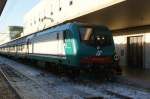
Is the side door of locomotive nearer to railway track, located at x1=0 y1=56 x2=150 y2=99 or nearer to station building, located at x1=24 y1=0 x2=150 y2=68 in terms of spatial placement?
railway track, located at x1=0 y1=56 x2=150 y2=99

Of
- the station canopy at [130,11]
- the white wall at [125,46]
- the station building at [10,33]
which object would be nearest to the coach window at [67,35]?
the station canopy at [130,11]

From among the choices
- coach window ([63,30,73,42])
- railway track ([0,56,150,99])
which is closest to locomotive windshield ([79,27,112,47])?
coach window ([63,30,73,42])

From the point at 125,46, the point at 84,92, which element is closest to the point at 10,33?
the point at 125,46

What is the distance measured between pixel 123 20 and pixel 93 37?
5419mm

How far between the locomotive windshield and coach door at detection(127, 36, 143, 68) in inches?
293

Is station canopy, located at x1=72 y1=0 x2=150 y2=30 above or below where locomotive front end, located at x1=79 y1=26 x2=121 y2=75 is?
above

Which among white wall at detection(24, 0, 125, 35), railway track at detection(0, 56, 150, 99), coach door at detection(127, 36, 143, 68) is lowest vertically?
railway track at detection(0, 56, 150, 99)

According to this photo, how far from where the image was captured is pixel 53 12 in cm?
4388

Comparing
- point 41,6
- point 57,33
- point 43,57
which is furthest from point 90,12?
point 41,6

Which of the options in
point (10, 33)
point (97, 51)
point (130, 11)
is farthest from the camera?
point (10, 33)

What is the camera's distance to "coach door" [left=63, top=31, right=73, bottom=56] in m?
17.7

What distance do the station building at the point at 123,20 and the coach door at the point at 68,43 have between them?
78.0 inches

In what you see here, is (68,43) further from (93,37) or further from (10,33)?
(10,33)

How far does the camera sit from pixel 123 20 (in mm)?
22469
